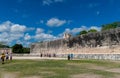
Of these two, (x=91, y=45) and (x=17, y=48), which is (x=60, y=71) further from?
(x=17, y=48)

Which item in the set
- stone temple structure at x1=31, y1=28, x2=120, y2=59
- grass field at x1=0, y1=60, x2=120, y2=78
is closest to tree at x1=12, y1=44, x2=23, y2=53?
stone temple structure at x1=31, y1=28, x2=120, y2=59

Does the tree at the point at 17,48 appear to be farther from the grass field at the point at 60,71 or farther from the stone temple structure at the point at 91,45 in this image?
the grass field at the point at 60,71

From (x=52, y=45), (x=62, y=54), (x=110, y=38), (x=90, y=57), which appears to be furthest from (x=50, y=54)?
(x=110, y=38)

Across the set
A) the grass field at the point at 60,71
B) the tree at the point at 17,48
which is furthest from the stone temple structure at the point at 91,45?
the tree at the point at 17,48

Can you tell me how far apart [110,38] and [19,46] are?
45.1m

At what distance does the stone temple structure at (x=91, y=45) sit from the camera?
1086 inches

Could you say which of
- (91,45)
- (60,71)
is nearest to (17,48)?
(91,45)

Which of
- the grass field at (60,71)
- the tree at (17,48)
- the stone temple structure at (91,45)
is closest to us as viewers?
the grass field at (60,71)

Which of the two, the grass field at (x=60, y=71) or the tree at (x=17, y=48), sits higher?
the tree at (x=17, y=48)

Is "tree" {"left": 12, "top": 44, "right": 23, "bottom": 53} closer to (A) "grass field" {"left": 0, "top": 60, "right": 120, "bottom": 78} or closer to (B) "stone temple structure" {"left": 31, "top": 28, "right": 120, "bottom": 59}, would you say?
(B) "stone temple structure" {"left": 31, "top": 28, "right": 120, "bottom": 59}

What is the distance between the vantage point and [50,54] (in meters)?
43.5

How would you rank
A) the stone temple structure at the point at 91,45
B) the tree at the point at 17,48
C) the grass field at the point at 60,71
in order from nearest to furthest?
the grass field at the point at 60,71 < the stone temple structure at the point at 91,45 < the tree at the point at 17,48

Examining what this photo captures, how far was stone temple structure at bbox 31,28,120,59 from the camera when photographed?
27.6 metres

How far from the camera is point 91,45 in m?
31.7
